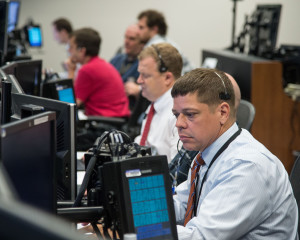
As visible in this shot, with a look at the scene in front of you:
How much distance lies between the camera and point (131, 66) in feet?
18.7

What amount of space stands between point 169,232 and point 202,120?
44cm

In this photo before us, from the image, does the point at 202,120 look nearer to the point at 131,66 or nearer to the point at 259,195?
the point at 259,195

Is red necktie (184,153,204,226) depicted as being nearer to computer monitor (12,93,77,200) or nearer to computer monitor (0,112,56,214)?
computer monitor (12,93,77,200)

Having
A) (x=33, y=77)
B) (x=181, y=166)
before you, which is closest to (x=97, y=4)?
(x=33, y=77)

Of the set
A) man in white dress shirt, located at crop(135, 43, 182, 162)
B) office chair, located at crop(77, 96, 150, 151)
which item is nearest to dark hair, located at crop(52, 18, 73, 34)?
office chair, located at crop(77, 96, 150, 151)

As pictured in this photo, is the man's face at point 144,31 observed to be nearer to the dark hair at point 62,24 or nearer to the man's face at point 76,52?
the man's face at point 76,52

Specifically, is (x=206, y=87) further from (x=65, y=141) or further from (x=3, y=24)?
(x=3, y=24)

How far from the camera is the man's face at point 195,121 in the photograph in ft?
5.41

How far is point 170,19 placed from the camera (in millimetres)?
8750

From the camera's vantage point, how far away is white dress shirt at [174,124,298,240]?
4.89ft

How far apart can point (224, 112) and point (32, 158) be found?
0.69 m

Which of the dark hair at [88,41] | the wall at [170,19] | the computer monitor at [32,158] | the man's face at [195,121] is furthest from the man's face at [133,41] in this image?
the computer monitor at [32,158]

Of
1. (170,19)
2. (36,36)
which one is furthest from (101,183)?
(170,19)

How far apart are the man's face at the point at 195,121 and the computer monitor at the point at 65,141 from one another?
1.41 feet
